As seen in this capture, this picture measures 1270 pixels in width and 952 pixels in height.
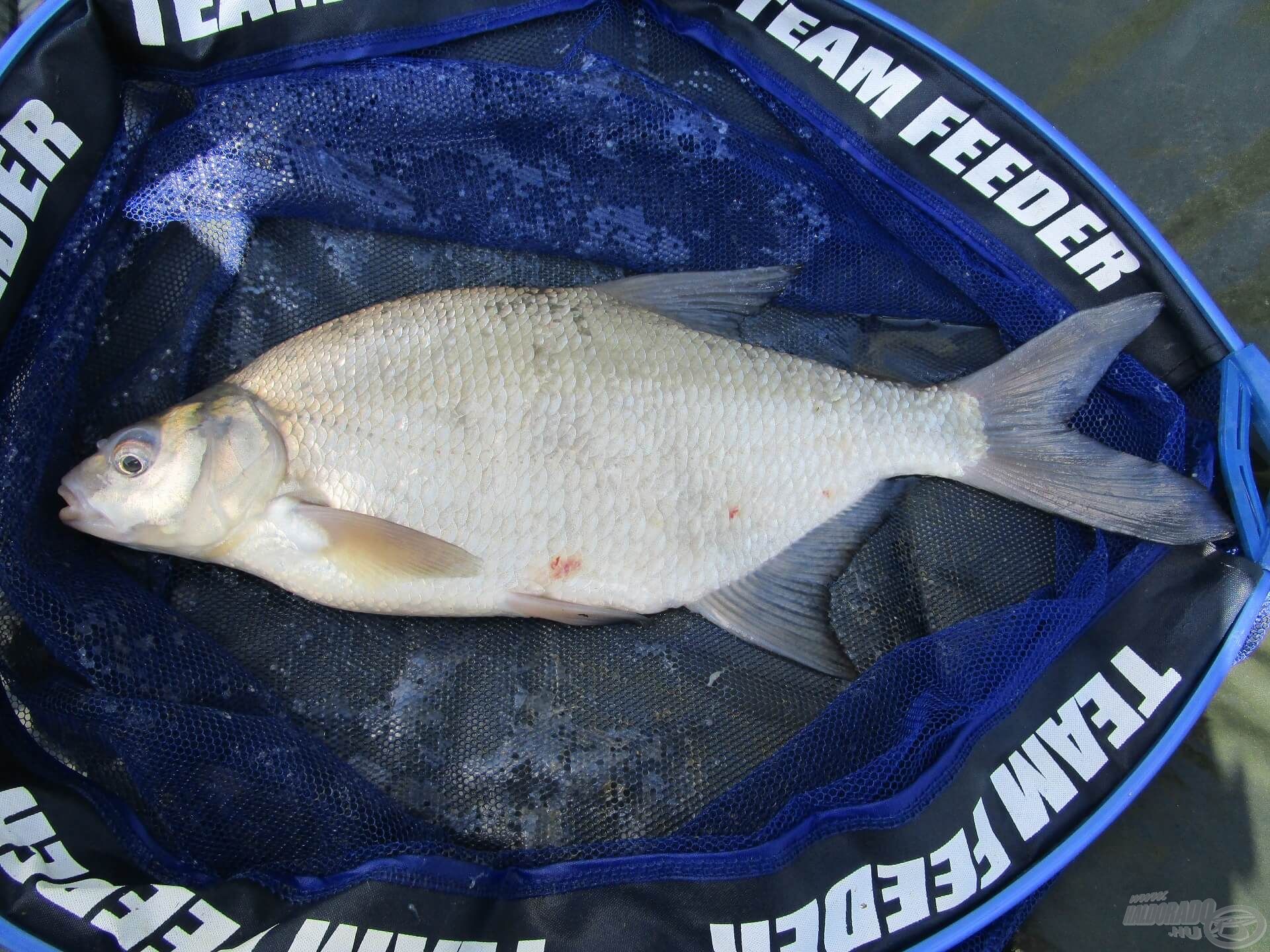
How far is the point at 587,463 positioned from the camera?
142cm

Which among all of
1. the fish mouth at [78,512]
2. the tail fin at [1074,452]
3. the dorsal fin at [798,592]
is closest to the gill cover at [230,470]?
the fish mouth at [78,512]

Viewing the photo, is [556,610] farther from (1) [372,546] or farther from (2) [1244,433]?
(2) [1244,433]

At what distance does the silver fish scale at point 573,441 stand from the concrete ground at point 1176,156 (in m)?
0.77

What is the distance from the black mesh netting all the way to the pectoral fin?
0.59ft

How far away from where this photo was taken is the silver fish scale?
1.41m

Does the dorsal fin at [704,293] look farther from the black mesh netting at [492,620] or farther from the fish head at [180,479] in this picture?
the fish head at [180,479]

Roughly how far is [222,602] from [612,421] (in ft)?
2.64

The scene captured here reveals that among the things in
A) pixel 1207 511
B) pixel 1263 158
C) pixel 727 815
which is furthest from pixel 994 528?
pixel 1263 158

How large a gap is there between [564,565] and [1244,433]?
1186 millimetres

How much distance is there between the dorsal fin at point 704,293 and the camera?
152 centimetres

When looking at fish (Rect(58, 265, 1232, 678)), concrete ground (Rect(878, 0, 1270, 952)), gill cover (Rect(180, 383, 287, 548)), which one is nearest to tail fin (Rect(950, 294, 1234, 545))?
fish (Rect(58, 265, 1232, 678))

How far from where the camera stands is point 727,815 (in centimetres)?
136

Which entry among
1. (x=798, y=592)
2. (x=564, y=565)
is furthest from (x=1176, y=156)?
(x=564, y=565)

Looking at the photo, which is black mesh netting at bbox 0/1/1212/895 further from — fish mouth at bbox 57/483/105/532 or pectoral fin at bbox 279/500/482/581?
pectoral fin at bbox 279/500/482/581
